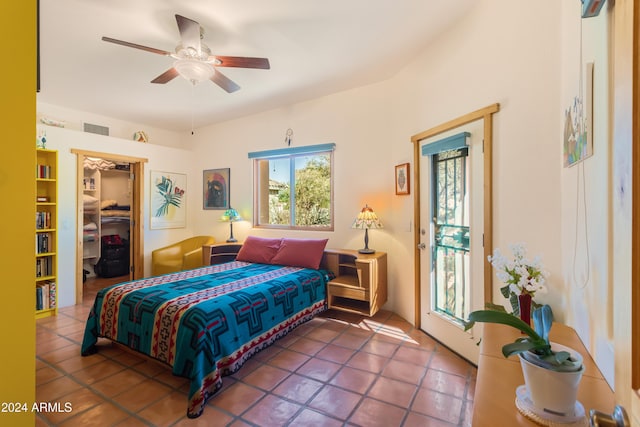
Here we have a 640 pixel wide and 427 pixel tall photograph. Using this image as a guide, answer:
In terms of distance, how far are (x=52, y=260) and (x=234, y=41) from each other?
3389mm

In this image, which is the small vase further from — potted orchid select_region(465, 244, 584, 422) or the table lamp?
the table lamp

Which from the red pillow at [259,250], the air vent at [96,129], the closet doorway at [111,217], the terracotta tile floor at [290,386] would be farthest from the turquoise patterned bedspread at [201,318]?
the air vent at [96,129]

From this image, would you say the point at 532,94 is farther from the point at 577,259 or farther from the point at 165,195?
the point at 165,195

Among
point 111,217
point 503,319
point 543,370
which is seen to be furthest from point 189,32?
point 111,217

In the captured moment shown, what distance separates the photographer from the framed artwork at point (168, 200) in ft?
16.0

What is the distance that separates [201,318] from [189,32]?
6.76ft

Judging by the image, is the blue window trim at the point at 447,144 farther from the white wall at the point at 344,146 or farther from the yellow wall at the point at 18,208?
the yellow wall at the point at 18,208

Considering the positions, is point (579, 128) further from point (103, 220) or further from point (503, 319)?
point (103, 220)

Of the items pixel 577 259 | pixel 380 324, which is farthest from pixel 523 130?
pixel 380 324

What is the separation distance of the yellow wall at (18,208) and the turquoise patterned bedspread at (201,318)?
93 cm

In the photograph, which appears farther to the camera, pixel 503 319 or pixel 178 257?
pixel 178 257

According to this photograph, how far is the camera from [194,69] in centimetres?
233

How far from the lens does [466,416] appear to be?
5.76ft

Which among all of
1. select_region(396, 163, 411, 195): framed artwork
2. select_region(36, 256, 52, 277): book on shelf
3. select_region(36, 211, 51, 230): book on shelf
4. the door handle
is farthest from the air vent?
the door handle
